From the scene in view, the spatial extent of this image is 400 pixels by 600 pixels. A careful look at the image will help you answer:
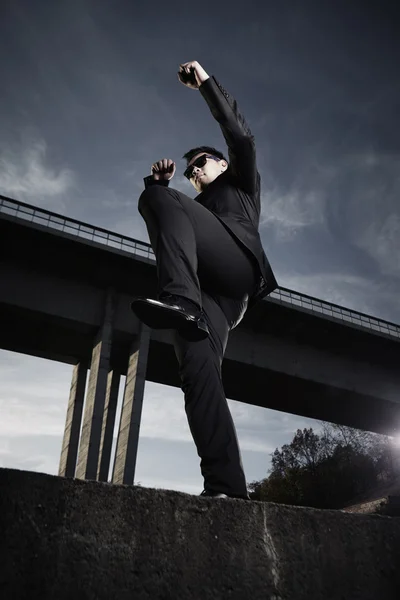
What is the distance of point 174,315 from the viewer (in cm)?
196

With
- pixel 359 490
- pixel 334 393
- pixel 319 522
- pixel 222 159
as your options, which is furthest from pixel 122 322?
pixel 359 490

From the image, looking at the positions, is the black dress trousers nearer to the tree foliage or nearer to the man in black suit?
the man in black suit

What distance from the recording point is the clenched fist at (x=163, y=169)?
259 cm

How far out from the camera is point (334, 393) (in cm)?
2117

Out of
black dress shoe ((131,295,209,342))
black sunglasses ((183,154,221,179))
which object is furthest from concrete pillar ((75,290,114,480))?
black dress shoe ((131,295,209,342))

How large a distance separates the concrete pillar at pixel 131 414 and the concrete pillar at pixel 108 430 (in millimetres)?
534

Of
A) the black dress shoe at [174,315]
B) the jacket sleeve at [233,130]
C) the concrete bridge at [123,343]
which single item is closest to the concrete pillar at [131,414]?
the concrete bridge at [123,343]

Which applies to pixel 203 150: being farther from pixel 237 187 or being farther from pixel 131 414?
pixel 131 414

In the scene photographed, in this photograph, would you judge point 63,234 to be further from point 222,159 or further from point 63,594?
point 63,594

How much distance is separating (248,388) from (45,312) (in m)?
9.88

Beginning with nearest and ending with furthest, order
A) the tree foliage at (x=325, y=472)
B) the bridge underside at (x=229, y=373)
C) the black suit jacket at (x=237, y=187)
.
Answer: the black suit jacket at (x=237, y=187) → the bridge underside at (x=229, y=373) → the tree foliage at (x=325, y=472)

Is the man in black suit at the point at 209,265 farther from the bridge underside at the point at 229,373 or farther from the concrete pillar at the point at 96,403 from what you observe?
the bridge underside at the point at 229,373

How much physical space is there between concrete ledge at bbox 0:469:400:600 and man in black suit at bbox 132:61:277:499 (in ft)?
1.27

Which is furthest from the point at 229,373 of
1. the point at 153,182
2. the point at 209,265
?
the point at 209,265
